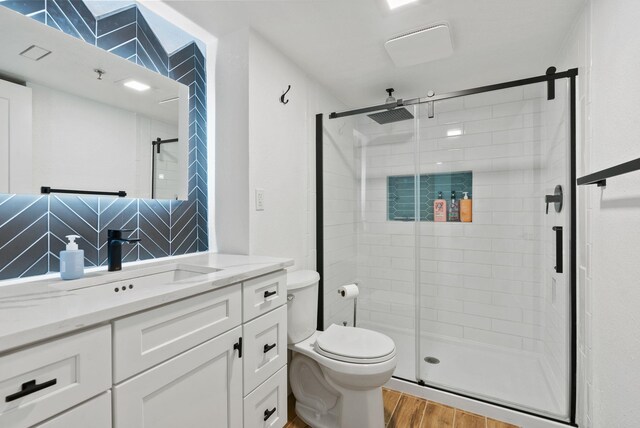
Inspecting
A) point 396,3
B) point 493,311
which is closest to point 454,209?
point 493,311

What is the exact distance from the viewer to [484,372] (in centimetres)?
215

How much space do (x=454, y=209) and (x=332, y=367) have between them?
169 centimetres

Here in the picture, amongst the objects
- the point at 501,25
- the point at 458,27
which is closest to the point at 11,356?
the point at 458,27

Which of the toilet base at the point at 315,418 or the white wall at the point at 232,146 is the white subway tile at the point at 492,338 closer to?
the toilet base at the point at 315,418

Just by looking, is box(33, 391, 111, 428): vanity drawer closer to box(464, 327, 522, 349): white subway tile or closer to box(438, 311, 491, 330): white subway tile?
box(438, 311, 491, 330): white subway tile

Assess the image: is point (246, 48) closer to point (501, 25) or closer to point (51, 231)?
point (51, 231)

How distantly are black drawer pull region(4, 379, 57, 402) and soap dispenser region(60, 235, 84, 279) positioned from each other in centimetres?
57

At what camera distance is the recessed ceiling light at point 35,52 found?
1092 mm

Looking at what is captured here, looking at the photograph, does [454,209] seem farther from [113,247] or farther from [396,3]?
[113,247]

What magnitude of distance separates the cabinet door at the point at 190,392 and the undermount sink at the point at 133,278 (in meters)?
0.27

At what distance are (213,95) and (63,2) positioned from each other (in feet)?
2.48

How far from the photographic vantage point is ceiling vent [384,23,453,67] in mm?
1710

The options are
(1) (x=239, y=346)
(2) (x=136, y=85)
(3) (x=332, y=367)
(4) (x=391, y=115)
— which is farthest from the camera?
(4) (x=391, y=115)

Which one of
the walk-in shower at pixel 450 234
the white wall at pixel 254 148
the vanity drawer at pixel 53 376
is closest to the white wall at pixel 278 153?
the white wall at pixel 254 148
